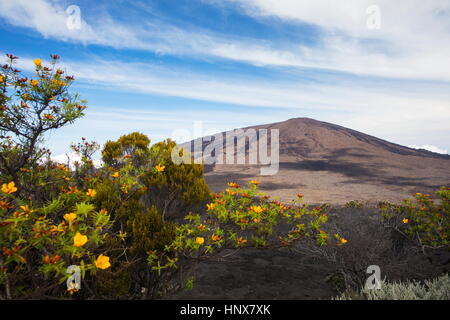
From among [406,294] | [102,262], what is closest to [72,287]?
[102,262]

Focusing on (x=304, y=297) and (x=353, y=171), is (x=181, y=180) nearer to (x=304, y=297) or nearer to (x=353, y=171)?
(x=304, y=297)

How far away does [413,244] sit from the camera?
20.9ft

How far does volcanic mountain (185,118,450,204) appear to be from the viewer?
1742cm

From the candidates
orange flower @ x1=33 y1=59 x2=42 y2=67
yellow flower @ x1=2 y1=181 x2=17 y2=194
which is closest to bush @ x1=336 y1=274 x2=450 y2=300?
yellow flower @ x1=2 y1=181 x2=17 y2=194

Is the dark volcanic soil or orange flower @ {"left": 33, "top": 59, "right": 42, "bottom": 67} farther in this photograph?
the dark volcanic soil

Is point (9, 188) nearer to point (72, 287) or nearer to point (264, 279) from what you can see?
point (72, 287)

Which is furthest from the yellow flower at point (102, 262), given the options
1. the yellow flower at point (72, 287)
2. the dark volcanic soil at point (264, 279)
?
the dark volcanic soil at point (264, 279)

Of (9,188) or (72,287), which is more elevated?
(9,188)

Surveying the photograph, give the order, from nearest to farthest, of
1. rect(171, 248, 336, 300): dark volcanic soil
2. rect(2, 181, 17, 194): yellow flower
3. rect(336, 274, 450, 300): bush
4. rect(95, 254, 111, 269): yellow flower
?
rect(95, 254, 111, 269): yellow flower < rect(2, 181, 17, 194): yellow flower < rect(336, 274, 450, 300): bush < rect(171, 248, 336, 300): dark volcanic soil

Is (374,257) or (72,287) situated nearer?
(72,287)

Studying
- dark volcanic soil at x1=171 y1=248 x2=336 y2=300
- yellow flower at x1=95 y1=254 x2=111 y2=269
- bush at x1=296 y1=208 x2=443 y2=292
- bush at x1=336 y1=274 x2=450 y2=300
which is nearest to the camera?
yellow flower at x1=95 y1=254 x2=111 y2=269

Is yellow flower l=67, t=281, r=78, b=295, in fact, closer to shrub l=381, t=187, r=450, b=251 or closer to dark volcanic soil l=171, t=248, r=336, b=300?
dark volcanic soil l=171, t=248, r=336, b=300

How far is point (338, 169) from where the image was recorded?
2617cm

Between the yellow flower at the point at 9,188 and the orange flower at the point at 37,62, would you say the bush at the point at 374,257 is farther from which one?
the orange flower at the point at 37,62
